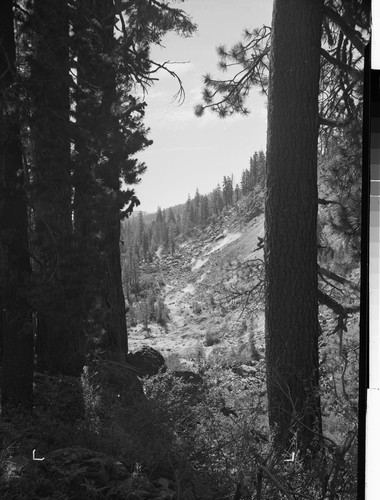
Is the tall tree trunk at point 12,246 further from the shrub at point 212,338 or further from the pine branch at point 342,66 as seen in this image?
the pine branch at point 342,66

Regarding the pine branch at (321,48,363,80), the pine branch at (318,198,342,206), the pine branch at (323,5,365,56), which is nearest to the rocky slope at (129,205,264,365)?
the pine branch at (318,198,342,206)

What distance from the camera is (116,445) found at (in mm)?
2432

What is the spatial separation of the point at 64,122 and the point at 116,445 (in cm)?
156

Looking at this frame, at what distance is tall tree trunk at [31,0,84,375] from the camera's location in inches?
99.0

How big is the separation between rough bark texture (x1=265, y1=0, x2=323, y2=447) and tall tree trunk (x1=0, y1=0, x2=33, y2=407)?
125 centimetres

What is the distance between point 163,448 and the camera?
2412mm

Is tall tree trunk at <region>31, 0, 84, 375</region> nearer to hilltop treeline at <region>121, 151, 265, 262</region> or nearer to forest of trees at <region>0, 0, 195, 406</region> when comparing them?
forest of trees at <region>0, 0, 195, 406</region>

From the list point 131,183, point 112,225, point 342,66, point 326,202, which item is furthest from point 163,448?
point 342,66

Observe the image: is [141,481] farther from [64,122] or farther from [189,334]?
[64,122]

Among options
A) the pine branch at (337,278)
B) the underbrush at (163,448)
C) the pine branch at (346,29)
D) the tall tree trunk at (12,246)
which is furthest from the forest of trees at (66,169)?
the pine branch at (337,278)

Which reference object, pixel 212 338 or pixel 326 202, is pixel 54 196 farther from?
pixel 326 202

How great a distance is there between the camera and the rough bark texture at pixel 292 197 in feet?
9.05

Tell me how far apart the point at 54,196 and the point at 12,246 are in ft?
1.02

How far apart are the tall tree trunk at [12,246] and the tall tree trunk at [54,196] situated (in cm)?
7
